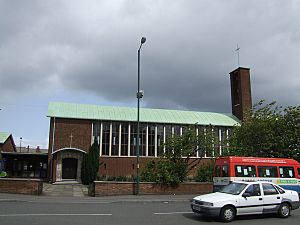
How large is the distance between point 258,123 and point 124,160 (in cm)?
1902

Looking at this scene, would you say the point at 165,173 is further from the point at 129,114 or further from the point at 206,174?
the point at 129,114

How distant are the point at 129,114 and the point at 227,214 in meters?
34.0

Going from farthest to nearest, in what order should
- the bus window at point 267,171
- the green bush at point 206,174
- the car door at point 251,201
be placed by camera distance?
the green bush at point 206,174 → the bus window at point 267,171 → the car door at point 251,201

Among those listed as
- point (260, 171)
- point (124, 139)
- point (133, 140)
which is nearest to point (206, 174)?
point (260, 171)

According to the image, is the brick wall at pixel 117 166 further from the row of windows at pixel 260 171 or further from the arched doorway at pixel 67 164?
the row of windows at pixel 260 171

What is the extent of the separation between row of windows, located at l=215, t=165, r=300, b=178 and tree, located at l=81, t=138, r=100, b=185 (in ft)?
63.5

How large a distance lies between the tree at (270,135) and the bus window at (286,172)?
7.06 metres

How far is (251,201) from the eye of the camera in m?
11.8

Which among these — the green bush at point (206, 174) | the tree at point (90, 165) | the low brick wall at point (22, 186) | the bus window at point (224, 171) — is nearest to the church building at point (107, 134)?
the tree at point (90, 165)

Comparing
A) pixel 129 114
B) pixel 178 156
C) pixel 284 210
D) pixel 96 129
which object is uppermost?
pixel 129 114

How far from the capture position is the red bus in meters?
19.1

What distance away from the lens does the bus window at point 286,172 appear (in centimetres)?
2069

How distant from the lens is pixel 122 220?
1116cm

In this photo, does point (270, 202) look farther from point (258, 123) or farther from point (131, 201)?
point (258, 123)
